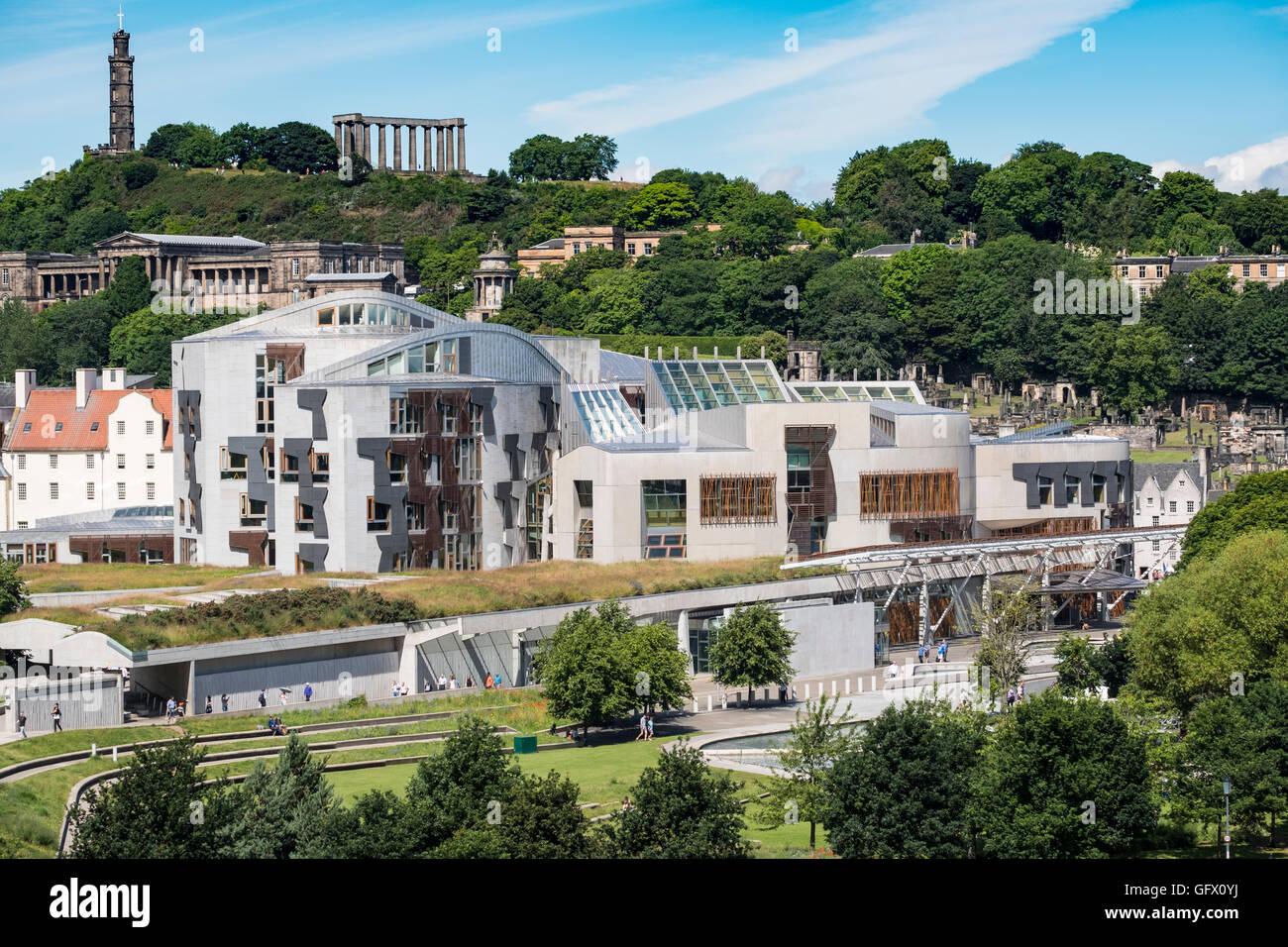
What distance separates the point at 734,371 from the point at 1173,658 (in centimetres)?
4522

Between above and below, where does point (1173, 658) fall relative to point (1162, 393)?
below

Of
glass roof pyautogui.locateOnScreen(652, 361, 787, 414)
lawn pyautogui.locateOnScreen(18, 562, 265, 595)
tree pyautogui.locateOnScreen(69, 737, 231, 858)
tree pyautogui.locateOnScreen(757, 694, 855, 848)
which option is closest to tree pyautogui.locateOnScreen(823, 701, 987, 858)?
tree pyautogui.locateOnScreen(757, 694, 855, 848)

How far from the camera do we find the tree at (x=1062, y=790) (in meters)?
36.4

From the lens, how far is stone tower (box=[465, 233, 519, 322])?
184 meters

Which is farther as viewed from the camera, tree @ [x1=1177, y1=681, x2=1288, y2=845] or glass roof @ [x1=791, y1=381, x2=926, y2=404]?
glass roof @ [x1=791, y1=381, x2=926, y2=404]

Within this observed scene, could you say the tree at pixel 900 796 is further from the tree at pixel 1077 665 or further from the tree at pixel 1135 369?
the tree at pixel 1135 369

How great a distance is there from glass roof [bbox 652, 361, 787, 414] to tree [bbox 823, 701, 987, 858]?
5174 centimetres

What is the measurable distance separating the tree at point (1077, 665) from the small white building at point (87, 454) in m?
58.9

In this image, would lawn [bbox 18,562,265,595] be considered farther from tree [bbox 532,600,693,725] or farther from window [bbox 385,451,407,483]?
tree [bbox 532,600,693,725]

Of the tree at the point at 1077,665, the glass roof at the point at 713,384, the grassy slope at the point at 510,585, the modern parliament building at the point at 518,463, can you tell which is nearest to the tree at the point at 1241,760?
the tree at the point at 1077,665

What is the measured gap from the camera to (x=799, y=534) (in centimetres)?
8181

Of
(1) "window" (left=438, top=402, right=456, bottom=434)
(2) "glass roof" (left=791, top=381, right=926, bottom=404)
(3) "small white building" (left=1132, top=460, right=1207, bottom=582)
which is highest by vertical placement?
(2) "glass roof" (left=791, top=381, right=926, bottom=404)
